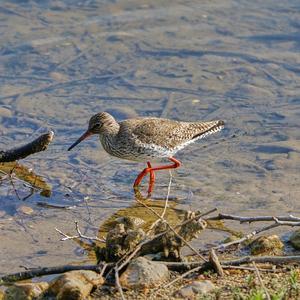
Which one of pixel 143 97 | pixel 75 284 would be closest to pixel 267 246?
pixel 75 284

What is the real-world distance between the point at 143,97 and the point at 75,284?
6.03m

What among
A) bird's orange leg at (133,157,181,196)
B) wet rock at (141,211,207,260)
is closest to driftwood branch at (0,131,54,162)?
bird's orange leg at (133,157,181,196)

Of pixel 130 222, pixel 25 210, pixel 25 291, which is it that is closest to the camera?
pixel 25 291

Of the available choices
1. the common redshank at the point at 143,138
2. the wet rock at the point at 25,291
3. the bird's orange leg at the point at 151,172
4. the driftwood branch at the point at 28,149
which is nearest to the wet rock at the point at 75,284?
the wet rock at the point at 25,291

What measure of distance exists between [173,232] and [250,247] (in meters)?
1.12

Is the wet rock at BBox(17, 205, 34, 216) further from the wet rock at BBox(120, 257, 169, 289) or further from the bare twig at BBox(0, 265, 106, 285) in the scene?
the wet rock at BBox(120, 257, 169, 289)

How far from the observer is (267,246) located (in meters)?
7.13

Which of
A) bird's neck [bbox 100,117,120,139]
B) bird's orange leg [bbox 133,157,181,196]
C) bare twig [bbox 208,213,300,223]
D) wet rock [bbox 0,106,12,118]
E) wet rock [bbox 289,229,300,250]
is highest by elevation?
bare twig [bbox 208,213,300,223]

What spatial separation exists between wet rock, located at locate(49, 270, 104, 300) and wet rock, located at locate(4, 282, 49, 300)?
0.09m

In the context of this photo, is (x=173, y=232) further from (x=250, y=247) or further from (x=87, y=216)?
(x=87, y=216)

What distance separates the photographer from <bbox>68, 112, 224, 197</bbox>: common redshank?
9.67 metres

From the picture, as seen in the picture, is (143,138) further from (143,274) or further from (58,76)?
(143,274)

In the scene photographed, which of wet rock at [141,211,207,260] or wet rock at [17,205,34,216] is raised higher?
wet rock at [141,211,207,260]

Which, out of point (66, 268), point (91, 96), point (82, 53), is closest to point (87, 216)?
point (66, 268)
